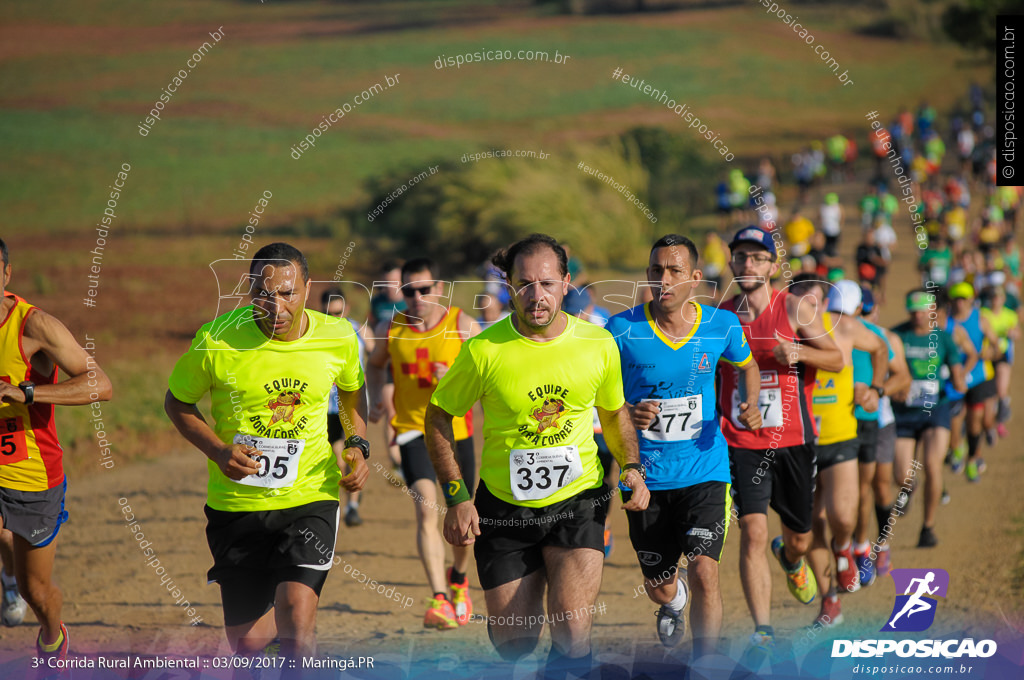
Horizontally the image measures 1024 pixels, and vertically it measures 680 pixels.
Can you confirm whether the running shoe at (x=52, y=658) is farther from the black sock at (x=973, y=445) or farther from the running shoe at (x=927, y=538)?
the black sock at (x=973, y=445)

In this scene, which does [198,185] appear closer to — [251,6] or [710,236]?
[251,6]

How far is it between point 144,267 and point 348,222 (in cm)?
554

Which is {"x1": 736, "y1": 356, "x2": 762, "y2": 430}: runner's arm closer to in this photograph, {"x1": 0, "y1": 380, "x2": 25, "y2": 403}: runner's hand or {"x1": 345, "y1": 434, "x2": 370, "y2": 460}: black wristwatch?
{"x1": 345, "y1": 434, "x2": 370, "y2": 460}: black wristwatch

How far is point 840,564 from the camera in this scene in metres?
6.61

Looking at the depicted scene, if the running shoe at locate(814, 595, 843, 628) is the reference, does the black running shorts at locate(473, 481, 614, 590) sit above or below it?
above

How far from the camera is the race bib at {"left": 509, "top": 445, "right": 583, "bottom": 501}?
4348 millimetres

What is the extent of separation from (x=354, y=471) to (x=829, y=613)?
3451mm

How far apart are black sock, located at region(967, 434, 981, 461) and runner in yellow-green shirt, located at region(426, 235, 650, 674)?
269 inches

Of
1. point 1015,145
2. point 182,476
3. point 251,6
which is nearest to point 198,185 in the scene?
point 251,6

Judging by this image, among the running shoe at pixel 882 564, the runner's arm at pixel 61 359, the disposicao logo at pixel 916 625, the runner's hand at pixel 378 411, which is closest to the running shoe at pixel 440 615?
the runner's hand at pixel 378 411

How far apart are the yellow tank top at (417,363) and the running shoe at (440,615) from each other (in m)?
1.09

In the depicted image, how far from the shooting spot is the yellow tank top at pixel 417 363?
21.4 feet

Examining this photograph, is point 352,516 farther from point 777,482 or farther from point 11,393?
point 11,393

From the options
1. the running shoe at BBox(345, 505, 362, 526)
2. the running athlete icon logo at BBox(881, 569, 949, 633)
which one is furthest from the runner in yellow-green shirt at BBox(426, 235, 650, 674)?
the running shoe at BBox(345, 505, 362, 526)
